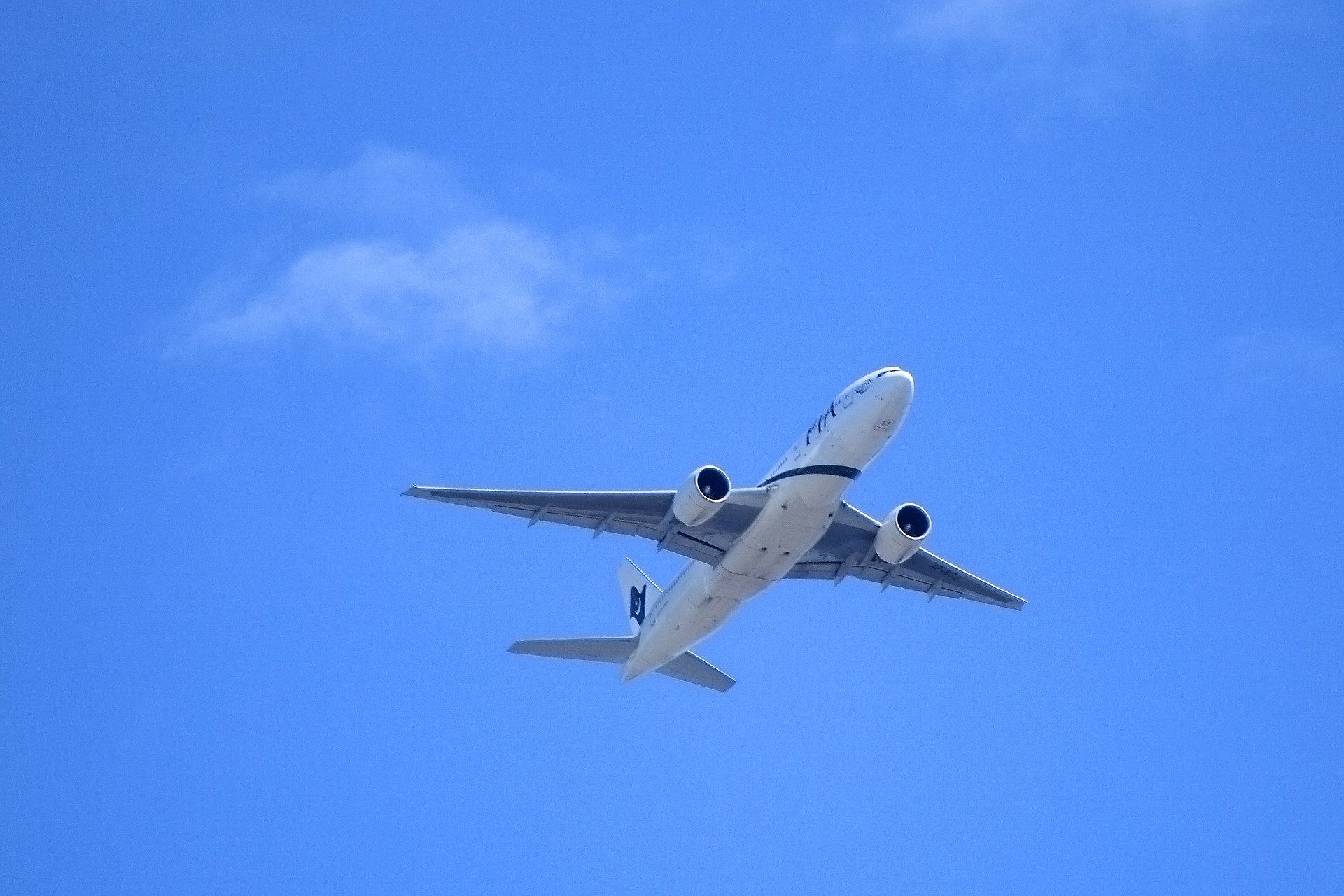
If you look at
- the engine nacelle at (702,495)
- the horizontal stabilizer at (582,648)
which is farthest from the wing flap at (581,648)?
the engine nacelle at (702,495)

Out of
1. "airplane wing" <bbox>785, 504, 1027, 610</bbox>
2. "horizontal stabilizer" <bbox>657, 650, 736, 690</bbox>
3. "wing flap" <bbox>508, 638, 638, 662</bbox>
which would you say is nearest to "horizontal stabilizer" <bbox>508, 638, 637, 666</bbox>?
"wing flap" <bbox>508, 638, 638, 662</bbox>

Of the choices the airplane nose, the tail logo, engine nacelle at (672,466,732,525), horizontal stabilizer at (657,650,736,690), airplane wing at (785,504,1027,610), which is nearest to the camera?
the airplane nose

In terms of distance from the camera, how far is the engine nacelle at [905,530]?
37844 millimetres

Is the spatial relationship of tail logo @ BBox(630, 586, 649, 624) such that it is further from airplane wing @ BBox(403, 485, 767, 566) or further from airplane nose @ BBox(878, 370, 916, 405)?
airplane nose @ BBox(878, 370, 916, 405)

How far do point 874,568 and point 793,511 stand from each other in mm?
6672

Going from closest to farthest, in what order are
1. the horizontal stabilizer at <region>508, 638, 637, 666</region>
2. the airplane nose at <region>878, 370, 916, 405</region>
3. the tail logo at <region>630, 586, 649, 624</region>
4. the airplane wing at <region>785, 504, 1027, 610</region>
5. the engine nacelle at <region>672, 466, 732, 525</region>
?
the airplane nose at <region>878, 370, 916, 405</region>
the engine nacelle at <region>672, 466, 732, 525</region>
the airplane wing at <region>785, 504, 1027, 610</region>
the horizontal stabilizer at <region>508, 638, 637, 666</region>
the tail logo at <region>630, 586, 649, 624</region>

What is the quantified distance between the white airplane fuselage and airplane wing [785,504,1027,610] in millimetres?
2692

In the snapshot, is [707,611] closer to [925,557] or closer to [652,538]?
[652,538]

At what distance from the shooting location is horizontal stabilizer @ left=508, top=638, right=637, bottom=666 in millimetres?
41594

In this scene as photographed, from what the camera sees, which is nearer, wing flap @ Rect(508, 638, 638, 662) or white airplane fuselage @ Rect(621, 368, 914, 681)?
white airplane fuselage @ Rect(621, 368, 914, 681)

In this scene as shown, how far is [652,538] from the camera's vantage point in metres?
39.2

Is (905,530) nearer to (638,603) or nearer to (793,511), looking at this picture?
(793,511)

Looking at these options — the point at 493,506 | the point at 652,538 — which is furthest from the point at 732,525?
the point at 493,506

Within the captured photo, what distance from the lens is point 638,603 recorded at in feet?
149
